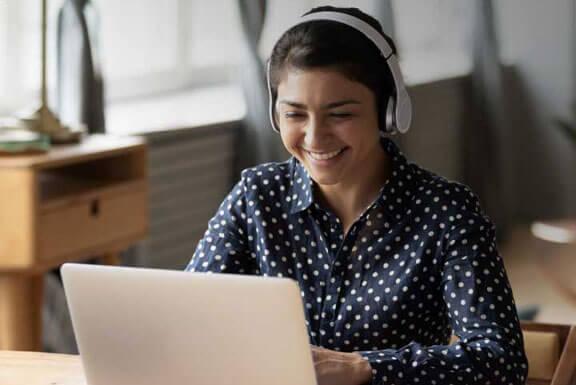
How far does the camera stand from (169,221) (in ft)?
13.6

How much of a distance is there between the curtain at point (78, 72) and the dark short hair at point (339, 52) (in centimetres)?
209

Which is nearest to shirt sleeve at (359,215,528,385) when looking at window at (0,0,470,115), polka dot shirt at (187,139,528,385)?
polka dot shirt at (187,139,528,385)

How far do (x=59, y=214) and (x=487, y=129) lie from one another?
285cm

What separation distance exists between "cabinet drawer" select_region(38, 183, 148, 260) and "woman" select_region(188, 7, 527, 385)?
1.40 metres

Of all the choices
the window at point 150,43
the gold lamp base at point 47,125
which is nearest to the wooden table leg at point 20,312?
the gold lamp base at point 47,125

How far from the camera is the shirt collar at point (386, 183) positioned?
1.76 metres

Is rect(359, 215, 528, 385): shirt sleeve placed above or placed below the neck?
below

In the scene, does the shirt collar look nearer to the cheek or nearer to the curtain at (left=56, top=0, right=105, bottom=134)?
the cheek

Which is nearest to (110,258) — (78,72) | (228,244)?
(78,72)

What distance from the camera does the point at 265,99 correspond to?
169 inches

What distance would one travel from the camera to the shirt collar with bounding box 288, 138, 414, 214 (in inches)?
69.5

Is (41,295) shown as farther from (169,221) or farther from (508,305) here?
(508,305)

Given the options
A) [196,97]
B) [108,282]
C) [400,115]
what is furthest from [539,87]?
[108,282]

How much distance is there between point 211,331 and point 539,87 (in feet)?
14.9
